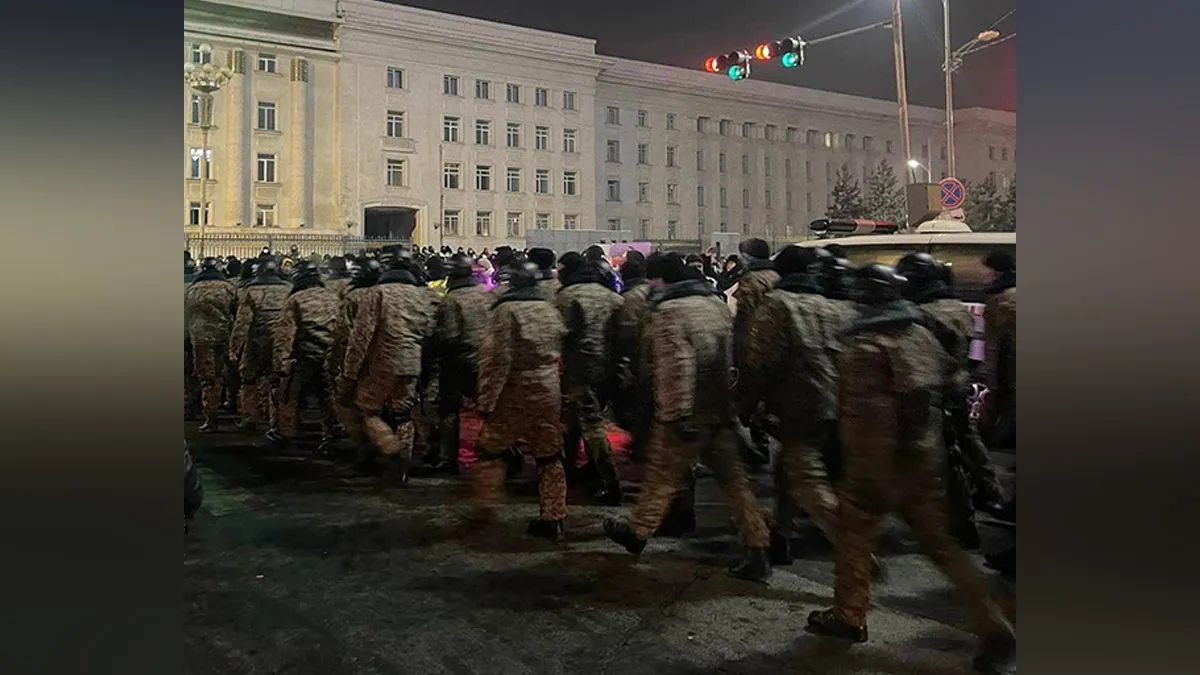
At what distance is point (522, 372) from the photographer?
3938 millimetres

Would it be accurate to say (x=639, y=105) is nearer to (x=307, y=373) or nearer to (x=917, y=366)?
(x=917, y=366)

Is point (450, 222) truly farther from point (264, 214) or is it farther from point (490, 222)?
point (264, 214)

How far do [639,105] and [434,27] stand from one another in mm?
970

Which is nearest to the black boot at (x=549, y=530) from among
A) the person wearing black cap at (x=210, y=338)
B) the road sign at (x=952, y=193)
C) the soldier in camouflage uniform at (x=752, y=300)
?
the soldier in camouflage uniform at (x=752, y=300)

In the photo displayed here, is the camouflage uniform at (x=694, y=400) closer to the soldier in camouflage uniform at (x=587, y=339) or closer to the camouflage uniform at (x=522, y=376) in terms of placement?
the camouflage uniform at (x=522, y=376)

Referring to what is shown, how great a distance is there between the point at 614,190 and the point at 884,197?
4.23 feet

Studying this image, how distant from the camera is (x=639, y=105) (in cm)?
393

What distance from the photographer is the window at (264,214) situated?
3596 mm

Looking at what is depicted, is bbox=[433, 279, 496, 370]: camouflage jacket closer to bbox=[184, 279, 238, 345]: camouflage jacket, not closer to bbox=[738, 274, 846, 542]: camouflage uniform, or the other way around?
bbox=[184, 279, 238, 345]: camouflage jacket

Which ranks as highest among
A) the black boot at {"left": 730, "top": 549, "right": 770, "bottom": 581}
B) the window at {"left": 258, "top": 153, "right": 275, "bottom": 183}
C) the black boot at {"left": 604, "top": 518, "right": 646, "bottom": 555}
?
the window at {"left": 258, "top": 153, "right": 275, "bottom": 183}

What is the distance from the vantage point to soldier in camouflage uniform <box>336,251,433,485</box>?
480 cm

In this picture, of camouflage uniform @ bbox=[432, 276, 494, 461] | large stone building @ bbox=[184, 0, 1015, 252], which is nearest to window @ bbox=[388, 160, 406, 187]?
large stone building @ bbox=[184, 0, 1015, 252]

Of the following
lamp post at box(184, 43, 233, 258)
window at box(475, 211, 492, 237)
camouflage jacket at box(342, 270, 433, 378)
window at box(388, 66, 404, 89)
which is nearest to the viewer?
lamp post at box(184, 43, 233, 258)
